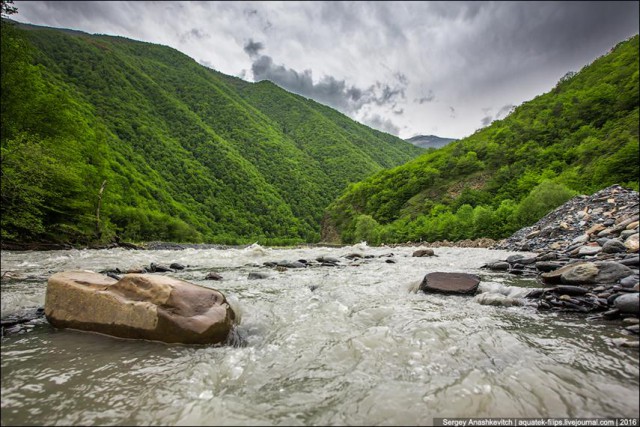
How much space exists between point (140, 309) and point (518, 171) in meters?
69.8

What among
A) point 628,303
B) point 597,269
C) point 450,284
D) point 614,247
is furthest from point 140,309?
point 614,247

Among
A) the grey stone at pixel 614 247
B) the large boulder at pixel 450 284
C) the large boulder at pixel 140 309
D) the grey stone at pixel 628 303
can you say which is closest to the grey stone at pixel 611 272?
the grey stone at pixel 628 303

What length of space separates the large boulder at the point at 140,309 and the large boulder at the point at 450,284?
5578mm

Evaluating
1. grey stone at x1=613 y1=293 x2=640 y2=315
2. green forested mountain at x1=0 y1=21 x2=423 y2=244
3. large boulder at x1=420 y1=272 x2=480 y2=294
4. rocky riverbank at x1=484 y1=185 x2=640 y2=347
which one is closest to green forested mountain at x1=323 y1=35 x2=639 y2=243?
rocky riverbank at x1=484 y1=185 x2=640 y2=347

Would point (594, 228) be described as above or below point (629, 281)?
above

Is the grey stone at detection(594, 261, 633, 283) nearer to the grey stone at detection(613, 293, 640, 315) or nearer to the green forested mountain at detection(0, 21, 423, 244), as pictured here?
the grey stone at detection(613, 293, 640, 315)

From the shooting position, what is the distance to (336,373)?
367 centimetres

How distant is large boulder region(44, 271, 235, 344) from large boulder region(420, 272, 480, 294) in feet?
18.3

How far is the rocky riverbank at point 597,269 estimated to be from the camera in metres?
5.30

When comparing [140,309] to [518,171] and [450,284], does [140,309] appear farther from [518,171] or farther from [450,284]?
[518,171]

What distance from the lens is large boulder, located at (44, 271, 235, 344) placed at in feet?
15.3

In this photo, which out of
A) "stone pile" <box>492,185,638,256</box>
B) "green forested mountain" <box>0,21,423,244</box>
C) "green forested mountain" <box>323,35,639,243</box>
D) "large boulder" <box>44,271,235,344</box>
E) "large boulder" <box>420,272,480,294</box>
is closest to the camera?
"large boulder" <box>44,271,235,344</box>

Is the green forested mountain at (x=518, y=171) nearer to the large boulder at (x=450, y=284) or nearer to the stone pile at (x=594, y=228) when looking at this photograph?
the stone pile at (x=594, y=228)

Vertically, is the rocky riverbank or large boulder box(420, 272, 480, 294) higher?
the rocky riverbank
